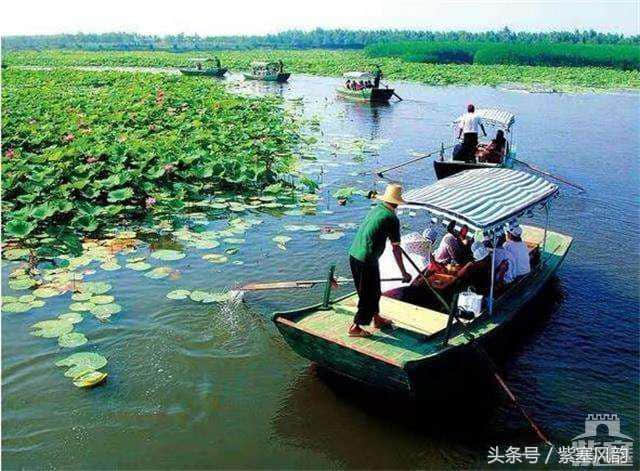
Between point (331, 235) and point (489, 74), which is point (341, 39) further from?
point (331, 235)

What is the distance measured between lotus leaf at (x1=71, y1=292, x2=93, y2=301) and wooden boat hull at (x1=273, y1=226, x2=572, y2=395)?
311 centimetres

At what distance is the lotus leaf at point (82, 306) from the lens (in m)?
7.34

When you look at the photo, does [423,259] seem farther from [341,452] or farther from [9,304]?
[9,304]

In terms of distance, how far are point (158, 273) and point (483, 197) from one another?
15.6 ft

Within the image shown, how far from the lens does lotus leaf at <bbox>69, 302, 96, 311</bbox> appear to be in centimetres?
734

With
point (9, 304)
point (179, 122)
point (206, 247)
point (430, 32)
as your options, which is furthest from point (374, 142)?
point (430, 32)

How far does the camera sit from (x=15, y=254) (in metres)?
8.66

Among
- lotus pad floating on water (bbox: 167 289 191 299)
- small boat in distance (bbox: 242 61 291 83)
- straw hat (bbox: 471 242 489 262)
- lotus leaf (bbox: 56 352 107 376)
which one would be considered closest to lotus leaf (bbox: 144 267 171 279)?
lotus pad floating on water (bbox: 167 289 191 299)

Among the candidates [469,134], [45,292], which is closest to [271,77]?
[469,134]

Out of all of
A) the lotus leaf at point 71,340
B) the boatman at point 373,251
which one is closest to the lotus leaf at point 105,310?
the lotus leaf at point 71,340

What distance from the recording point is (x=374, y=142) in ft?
66.0

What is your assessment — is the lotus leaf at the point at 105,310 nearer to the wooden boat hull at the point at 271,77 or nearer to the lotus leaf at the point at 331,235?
the lotus leaf at the point at 331,235

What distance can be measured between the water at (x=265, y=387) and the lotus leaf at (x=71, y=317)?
0.13 meters

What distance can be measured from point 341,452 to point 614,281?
6.11 meters
